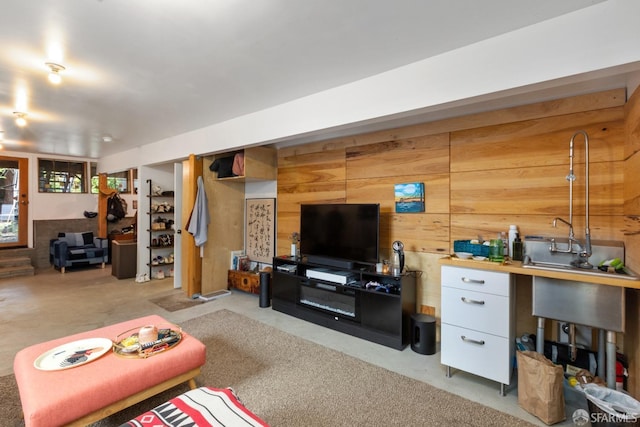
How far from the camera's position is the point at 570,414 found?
6.09 feet

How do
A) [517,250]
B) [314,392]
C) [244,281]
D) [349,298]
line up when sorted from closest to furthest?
[314,392] < [517,250] < [349,298] < [244,281]

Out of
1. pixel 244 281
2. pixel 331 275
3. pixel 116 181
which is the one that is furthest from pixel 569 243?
pixel 116 181

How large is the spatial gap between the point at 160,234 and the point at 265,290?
301 centimetres

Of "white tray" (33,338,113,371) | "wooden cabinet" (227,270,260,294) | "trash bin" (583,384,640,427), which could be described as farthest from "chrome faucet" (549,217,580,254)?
"wooden cabinet" (227,270,260,294)

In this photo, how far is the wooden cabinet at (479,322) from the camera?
6.73 ft

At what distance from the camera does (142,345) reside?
1.91m

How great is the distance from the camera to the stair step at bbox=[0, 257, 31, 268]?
5627 mm

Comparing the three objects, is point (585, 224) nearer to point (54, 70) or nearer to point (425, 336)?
point (425, 336)

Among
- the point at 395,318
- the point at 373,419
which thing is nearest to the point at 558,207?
the point at 395,318

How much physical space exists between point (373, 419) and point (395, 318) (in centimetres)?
108

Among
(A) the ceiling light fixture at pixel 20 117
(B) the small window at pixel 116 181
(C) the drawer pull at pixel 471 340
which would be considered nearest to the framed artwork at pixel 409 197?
(C) the drawer pull at pixel 471 340

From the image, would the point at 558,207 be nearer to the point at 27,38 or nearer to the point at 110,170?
the point at 27,38

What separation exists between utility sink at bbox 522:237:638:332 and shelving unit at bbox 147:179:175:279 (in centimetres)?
567

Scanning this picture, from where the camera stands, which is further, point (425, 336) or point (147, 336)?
point (425, 336)
